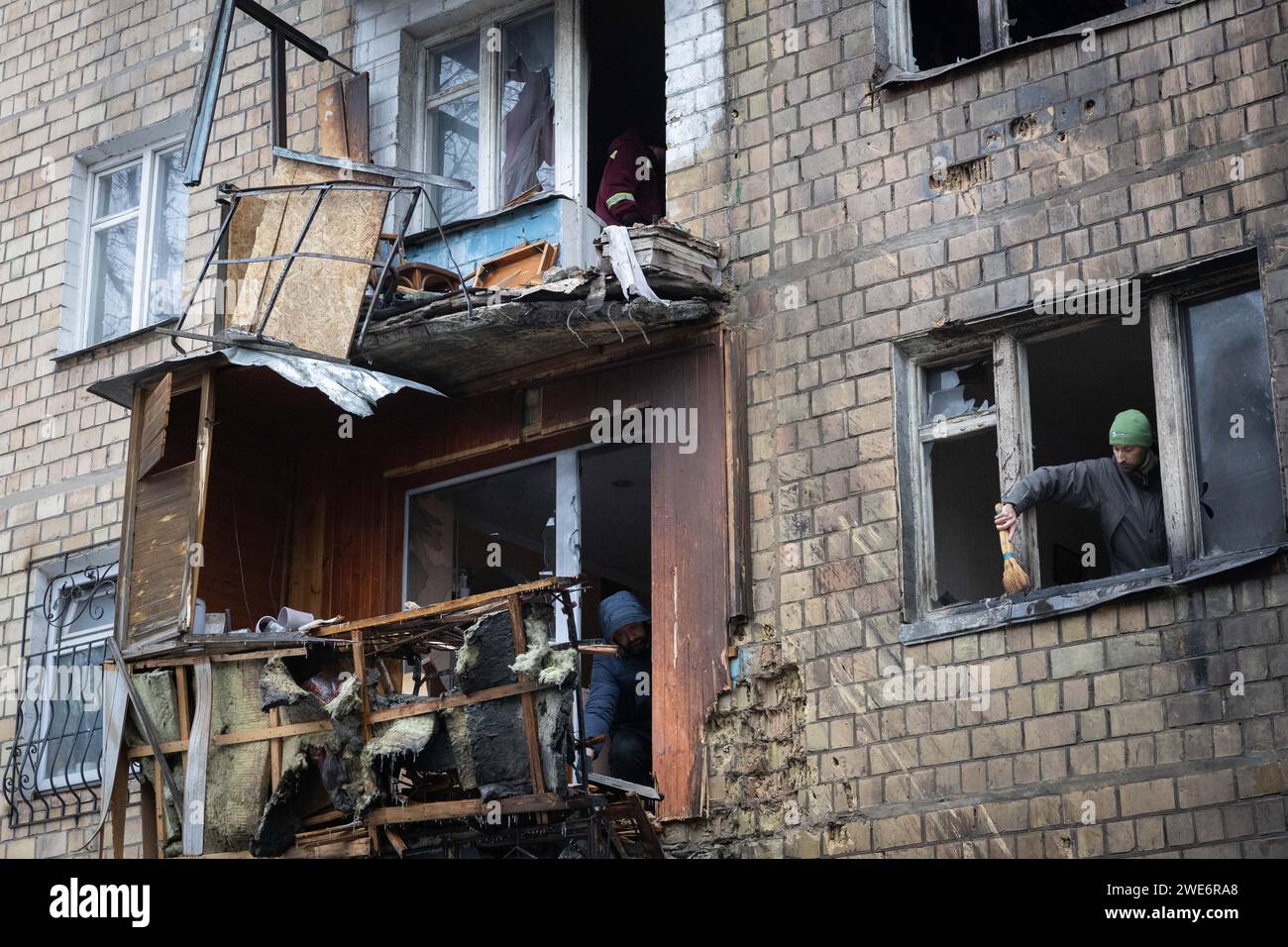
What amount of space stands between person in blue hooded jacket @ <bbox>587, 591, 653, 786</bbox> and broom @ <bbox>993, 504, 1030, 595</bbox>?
7.67 feet

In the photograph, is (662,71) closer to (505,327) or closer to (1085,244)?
(505,327)

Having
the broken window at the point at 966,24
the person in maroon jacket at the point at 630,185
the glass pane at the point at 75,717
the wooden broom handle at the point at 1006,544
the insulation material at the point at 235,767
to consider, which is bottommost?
the insulation material at the point at 235,767

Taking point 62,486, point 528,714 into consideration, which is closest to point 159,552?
point 62,486

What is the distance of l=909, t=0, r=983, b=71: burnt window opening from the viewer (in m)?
11.9

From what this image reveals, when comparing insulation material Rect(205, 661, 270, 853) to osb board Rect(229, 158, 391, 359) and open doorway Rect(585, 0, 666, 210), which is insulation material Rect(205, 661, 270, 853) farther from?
open doorway Rect(585, 0, 666, 210)

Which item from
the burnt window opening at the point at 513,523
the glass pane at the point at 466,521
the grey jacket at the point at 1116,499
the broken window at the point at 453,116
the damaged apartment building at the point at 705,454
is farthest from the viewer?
the broken window at the point at 453,116

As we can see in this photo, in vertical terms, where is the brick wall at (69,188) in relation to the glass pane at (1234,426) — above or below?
above

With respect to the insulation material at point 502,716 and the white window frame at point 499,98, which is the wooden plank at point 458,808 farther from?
the white window frame at point 499,98

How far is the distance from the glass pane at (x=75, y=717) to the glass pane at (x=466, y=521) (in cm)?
253

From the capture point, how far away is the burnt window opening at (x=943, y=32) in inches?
470

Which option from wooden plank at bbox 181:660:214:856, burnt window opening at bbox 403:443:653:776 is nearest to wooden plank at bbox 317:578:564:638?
burnt window opening at bbox 403:443:653:776

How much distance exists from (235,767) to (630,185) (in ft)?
15.5

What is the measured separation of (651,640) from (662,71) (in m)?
6.19

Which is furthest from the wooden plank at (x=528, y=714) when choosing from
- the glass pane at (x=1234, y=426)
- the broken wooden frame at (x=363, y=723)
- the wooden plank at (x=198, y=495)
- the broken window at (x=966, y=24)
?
the broken window at (x=966, y=24)
